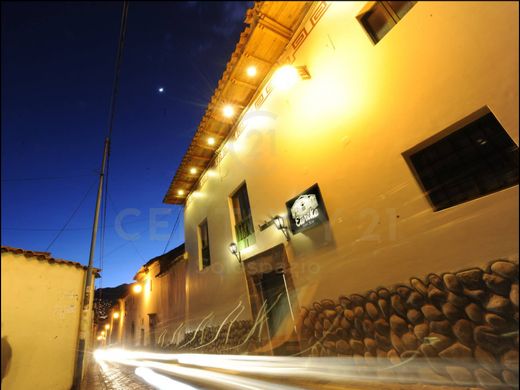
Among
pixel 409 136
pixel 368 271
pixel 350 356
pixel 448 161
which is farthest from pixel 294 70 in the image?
pixel 350 356

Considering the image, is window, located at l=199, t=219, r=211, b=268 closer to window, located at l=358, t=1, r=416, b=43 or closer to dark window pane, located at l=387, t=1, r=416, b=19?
window, located at l=358, t=1, r=416, b=43

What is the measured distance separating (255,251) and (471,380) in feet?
17.9

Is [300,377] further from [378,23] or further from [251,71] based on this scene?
[251,71]

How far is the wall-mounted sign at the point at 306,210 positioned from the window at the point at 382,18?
10.2ft

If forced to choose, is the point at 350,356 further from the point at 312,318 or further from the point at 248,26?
the point at 248,26

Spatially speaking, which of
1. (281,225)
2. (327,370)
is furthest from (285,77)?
(327,370)

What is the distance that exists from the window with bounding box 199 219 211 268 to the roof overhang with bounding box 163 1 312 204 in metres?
2.73

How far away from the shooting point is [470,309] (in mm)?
3266

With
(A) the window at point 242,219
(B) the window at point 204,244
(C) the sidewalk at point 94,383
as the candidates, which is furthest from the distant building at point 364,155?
(C) the sidewalk at point 94,383

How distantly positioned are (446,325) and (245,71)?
288 inches

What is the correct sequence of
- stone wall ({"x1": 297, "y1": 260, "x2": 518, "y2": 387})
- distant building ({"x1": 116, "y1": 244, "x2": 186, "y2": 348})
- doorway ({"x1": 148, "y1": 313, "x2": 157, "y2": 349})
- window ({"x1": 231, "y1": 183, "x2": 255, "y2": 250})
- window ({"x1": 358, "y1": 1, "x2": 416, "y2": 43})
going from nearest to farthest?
1. stone wall ({"x1": 297, "y1": 260, "x2": 518, "y2": 387})
2. window ({"x1": 358, "y1": 1, "x2": 416, "y2": 43})
3. window ({"x1": 231, "y1": 183, "x2": 255, "y2": 250})
4. distant building ({"x1": 116, "y1": 244, "x2": 186, "y2": 348})
5. doorway ({"x1": 148, "y1": 313, "x2": 157, "y2": 349})

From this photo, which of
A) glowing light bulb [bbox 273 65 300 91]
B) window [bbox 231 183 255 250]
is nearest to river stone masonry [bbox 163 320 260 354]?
window [bbox 231 183 255 250]

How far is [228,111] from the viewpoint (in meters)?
8.83

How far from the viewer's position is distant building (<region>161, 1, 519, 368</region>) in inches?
129
